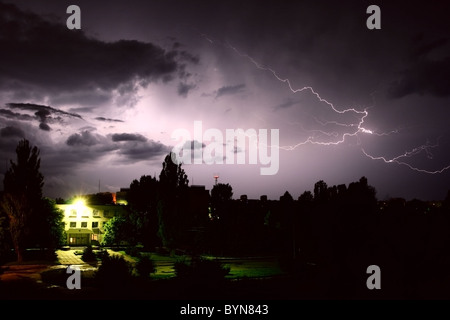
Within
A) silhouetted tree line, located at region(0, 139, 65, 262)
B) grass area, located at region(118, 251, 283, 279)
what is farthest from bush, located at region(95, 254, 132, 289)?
silhouetted tree line, located at region(0, 139, 65, 262)

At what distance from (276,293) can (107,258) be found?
784 cm

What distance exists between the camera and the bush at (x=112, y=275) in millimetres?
16953

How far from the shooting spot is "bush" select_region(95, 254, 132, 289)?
16953mm

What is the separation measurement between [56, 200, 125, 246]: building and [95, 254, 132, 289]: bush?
3733 cm

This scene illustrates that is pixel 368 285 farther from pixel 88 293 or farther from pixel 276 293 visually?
pixel 88 293

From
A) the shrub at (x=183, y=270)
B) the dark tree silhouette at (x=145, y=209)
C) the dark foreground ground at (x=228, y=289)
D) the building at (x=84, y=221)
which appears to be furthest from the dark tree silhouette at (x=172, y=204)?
the shrub at (x=183, y=270)

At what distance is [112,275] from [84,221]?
40.9 meters

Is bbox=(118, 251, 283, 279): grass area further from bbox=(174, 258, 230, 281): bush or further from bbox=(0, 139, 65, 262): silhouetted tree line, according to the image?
bbox=(0, 139, 65, 262): silhouetted tree line

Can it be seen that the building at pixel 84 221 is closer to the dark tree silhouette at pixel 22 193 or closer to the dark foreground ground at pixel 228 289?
the dark tree silhouette at pixel 22 193

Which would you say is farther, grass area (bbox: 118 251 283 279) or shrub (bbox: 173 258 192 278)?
grass area (bbox: 118 251 283 279)

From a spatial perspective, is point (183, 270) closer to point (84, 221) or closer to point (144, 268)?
point (144, 268)

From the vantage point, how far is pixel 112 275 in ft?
56.0

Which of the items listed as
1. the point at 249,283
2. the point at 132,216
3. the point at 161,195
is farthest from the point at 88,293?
the point at 132,216
